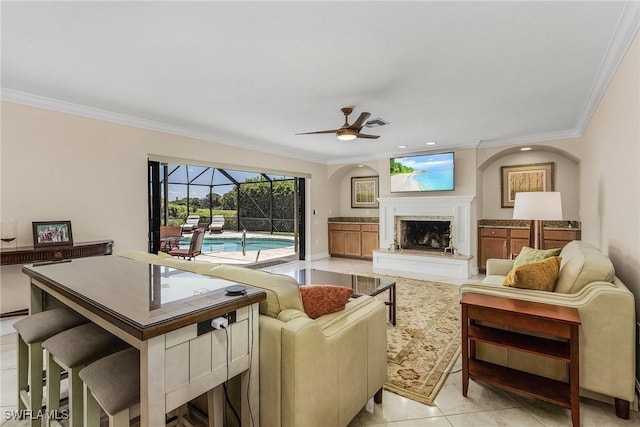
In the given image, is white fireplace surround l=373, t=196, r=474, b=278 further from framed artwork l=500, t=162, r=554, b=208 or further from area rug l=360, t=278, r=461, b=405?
area rug l=360, t=278, r=461, b=405

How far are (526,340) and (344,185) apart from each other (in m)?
6.44

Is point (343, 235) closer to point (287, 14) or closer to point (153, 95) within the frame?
point (153, 95)

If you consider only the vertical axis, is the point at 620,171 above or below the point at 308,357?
above

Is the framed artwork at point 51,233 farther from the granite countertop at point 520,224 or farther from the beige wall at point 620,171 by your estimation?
the granite countertop at point 520,224

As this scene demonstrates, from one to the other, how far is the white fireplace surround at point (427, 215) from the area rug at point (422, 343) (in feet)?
3.80

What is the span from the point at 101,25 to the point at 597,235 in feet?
17.0

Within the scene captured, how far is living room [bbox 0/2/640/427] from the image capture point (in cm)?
240

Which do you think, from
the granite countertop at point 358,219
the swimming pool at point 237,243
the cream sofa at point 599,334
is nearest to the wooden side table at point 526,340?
the cream sofa at point 599,334

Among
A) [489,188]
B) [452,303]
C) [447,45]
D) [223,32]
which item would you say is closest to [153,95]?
[223,32]

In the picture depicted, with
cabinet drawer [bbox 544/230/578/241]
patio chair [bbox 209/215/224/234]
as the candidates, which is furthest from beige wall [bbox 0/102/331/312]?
patio chair [bbox 209/215/224/234]

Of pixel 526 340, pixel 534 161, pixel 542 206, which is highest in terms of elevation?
pixel 534 161

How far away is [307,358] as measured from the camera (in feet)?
4.52

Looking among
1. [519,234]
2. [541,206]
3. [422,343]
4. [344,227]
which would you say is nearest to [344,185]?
[344,227]

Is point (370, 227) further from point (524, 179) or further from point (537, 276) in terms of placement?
point (537, 276)
